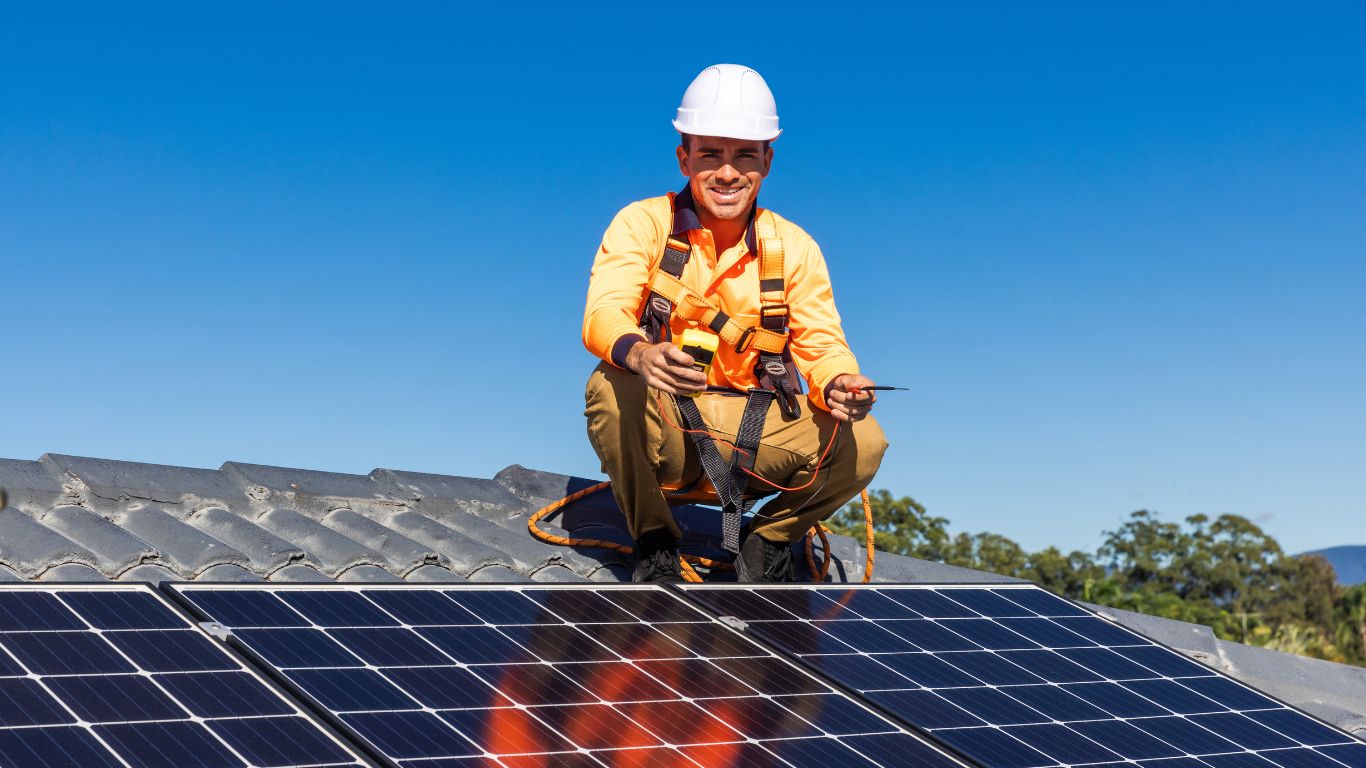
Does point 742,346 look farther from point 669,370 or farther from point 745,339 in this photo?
point 669,370

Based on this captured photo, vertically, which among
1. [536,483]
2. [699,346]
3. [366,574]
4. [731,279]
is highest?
[731,279]

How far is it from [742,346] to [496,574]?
1.70 meters

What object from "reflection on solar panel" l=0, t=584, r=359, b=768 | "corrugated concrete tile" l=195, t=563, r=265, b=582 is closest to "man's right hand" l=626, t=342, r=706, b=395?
"corrugated concrete tile" l=195, t=563, r=265, b=582

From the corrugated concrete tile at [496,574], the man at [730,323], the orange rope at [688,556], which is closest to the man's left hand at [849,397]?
the man at [730,323]

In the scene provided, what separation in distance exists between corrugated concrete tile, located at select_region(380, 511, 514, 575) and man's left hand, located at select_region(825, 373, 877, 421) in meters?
1.95

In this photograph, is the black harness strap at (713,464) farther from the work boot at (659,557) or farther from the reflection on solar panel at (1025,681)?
the reflection on solar panel at (1025,681)

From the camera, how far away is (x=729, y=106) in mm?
8109

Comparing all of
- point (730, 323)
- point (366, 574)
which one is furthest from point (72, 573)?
point (730, 323)

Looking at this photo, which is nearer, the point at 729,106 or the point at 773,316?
the point at 729,106

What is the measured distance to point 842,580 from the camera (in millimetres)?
9703

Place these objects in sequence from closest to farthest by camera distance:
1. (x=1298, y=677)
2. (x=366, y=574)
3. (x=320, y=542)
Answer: (x=366, y=574)
(x=320, y=542)
(x=1298, y=677)

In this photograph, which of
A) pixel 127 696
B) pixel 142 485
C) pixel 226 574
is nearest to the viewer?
pixel 127 696

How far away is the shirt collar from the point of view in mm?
8195

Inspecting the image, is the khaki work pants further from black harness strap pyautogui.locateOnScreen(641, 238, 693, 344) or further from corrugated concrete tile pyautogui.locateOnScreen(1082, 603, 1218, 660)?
corrugated concrete tile pyautogui.locateOnScreen(1082, 603, 1218, 660)
